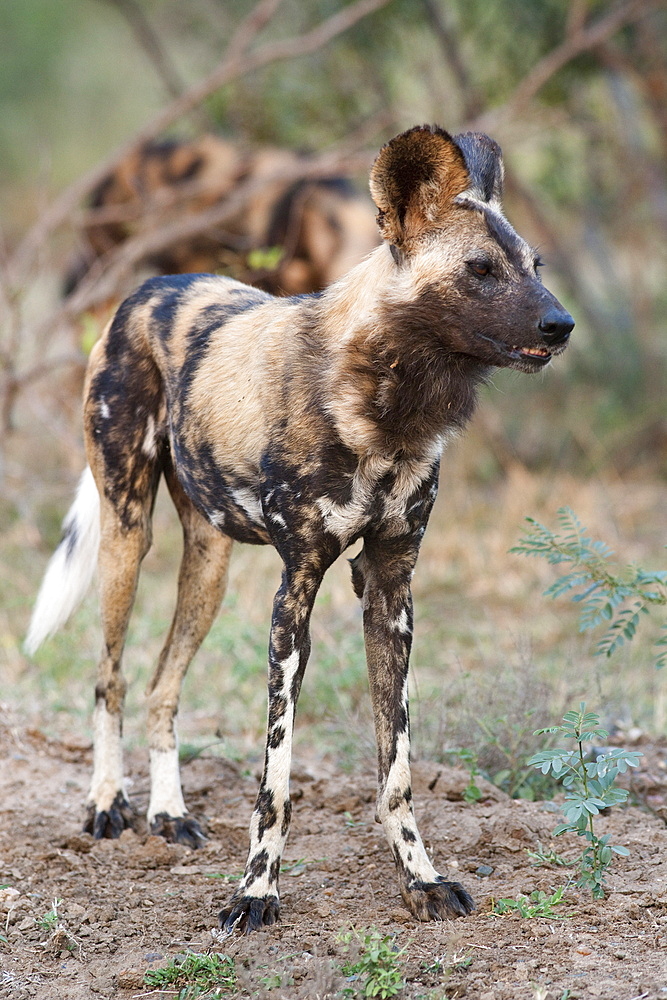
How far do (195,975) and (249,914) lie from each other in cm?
24

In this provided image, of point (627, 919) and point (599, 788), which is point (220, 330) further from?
point (627, 919)

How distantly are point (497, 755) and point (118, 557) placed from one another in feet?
4.41

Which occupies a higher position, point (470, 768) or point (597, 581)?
point (597, 581)

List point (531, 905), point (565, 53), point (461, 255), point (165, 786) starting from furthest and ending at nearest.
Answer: point (565, 53)
point (165, 786)
point (531, 905)
point (461, 255)

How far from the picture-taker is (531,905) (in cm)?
265

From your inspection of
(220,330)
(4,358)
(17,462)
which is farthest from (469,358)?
(17,462)

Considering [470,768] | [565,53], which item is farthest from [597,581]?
[565,53]

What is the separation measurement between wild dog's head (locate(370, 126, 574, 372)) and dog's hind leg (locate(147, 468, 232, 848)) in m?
1.28

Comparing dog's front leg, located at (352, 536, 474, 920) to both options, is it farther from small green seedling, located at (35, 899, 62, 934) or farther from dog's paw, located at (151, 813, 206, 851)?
small green seedling, located at (35, 899, 62, 934)

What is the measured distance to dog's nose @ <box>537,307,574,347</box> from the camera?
2.43 m

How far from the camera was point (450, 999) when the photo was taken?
2.30 meters

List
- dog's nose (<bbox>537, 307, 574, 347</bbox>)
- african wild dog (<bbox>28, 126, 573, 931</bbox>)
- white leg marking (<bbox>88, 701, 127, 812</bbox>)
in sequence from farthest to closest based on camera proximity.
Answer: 1. white leg marking (<bbox>88, 701, 127, 812</bbox>)
2. african wild dog (<bbox>28, 126, 573, 931</bbox>)
3. dog's nose (<bbox>537, 307, 574, 347</bbox>)

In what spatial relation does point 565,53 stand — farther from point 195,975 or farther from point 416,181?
point 195,975

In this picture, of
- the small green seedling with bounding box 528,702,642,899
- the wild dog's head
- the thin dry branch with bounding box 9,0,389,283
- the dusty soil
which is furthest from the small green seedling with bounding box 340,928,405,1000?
the thin dry branch with bounding box 9,0,389,283
